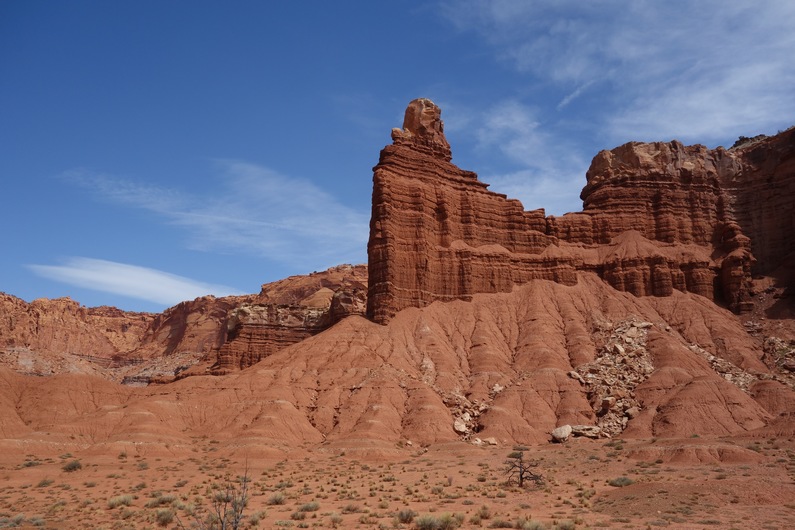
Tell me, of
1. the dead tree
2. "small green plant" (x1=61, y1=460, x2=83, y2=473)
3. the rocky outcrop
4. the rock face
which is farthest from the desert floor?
the rock face

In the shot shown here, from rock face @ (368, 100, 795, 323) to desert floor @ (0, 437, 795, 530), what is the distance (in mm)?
26168

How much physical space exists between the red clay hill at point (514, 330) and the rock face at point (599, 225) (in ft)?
0.78

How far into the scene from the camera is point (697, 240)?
8269cm

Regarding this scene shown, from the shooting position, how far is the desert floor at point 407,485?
2538cm

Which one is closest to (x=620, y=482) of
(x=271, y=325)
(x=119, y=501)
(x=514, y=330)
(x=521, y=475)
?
(x=521, y=475)

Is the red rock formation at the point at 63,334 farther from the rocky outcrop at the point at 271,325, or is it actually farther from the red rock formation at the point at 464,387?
the red rock formation at the point at 464,387

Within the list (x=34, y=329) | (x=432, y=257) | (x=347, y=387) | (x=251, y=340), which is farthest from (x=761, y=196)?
(x=34, y=329)

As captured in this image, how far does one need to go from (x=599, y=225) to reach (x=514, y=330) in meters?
23.5

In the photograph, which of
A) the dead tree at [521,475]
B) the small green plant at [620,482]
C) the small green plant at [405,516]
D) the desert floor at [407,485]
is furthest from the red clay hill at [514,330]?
the small green plant at [405,516]

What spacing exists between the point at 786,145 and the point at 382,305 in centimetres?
5703

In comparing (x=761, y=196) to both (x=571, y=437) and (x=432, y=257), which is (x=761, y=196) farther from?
(x=571, y=437)

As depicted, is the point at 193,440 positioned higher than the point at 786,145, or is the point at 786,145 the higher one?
the point at 786,145

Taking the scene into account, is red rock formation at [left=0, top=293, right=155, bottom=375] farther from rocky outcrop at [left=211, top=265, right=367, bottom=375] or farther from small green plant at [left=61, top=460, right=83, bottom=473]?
small green plant at [left=61, top=460, right=83, bottom=473]

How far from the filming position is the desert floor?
2538cm
